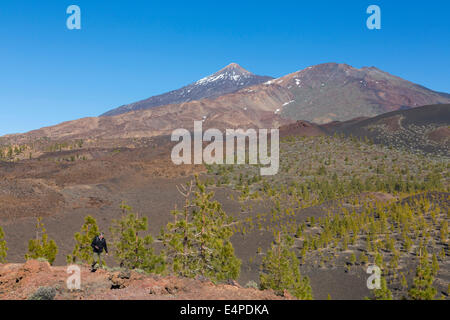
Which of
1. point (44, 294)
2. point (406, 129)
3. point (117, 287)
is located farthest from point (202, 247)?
point (406, 129)

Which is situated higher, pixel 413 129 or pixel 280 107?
pixel 280 107

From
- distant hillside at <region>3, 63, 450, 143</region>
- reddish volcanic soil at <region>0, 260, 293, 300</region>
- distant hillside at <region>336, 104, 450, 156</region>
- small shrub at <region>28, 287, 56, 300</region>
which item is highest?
distant hillside at <region>3, 63, 450, 143</region>

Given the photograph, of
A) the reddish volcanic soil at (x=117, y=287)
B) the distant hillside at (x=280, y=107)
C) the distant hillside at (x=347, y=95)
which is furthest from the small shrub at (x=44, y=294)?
the distant hillside at (x=347, y=95)

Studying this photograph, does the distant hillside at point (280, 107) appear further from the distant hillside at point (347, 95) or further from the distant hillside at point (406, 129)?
the distant hillside at point (406, 129)

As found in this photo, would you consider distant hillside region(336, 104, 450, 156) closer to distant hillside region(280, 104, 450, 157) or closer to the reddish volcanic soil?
distant hillside region(280, 104, 450, 157)

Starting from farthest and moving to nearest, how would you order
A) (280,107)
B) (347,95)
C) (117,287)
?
(347,95)
(280,107)
(117,287)

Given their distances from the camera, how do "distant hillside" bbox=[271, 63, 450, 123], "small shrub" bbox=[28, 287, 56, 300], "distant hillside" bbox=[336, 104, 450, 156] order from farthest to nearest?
"distant hillside" bbox=[271, 63, 450, 123] < "distant hillside" bbox=[336, 104, 450, 156] < "small shrub" bbox=[28, 287, 56, 300]

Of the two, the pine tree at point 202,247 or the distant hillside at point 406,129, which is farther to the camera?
the distant hillside at point 406,129

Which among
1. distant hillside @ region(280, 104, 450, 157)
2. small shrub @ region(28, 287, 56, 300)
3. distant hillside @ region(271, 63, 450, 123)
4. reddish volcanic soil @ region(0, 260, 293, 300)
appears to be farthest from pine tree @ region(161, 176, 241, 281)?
distant hillside @ region(271, 63, 450, 123)

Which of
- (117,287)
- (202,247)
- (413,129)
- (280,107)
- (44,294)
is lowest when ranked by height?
(117,287)

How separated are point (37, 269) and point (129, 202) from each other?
2604 centimetres

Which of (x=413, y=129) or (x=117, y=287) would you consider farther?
(x=413, y=129)

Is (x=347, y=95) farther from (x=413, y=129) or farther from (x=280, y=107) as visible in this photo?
(x=413, y=129)
